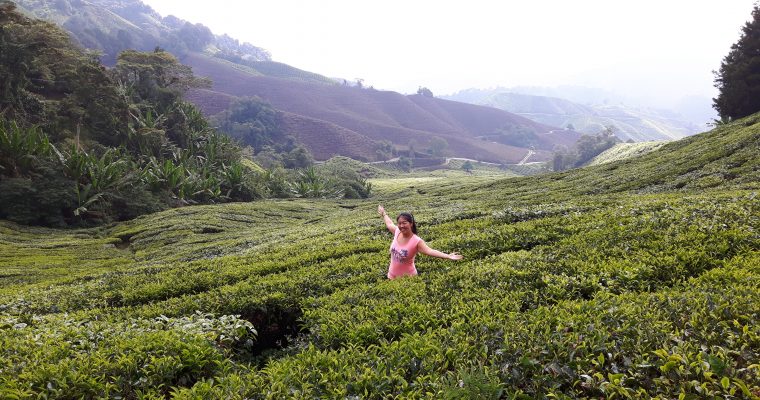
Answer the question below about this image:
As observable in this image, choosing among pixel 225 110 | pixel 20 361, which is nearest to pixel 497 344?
pixel 20 361

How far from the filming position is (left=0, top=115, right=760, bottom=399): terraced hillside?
3.45 meters

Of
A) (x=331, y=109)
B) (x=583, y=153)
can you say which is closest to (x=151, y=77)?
(x=583, y=153)

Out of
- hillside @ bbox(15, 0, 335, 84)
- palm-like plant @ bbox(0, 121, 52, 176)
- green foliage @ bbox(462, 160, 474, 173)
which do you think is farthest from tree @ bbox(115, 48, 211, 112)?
hillside @ bbox(15, 0, 335, 84)

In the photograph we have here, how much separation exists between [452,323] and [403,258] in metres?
2.72

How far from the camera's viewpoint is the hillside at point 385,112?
474 ft

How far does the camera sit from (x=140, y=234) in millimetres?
21406

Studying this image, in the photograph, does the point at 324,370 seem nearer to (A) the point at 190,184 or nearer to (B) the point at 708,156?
(B) the point at 708,156

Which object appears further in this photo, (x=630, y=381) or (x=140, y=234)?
(x=140, y=234)

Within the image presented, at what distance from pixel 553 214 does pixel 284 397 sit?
30.7 feet

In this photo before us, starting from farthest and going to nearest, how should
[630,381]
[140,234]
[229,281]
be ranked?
1. [140,234]
2. [229,281]
3. [630,381]

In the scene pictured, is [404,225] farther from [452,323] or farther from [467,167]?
[467,167]

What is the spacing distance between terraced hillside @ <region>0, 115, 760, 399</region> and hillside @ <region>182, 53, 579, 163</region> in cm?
12735

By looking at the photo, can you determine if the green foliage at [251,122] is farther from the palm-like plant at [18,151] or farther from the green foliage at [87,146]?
the palm-like plant at [18,151]

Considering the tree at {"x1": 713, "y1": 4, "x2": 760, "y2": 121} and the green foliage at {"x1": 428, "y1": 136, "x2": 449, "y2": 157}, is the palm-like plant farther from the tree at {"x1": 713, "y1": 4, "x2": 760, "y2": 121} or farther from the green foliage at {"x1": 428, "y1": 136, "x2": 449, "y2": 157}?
the green foliage at {"x1": 428, "y1": 136, "x2": 449, "y2": 157}
